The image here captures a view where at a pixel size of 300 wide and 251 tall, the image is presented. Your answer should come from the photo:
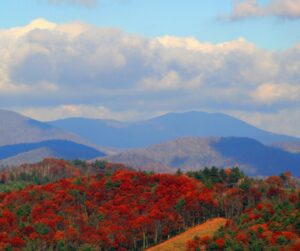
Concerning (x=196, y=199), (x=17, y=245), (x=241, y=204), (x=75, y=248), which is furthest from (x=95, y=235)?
(x=241, y=204)

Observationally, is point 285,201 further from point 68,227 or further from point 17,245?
point 17,245

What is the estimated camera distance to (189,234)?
184000mm

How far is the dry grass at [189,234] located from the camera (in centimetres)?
17312

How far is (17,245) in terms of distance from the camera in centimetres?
17412

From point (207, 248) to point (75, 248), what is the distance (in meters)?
37.2

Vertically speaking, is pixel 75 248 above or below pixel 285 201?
below

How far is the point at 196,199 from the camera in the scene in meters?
197

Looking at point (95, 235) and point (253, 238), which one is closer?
point (253, 238)

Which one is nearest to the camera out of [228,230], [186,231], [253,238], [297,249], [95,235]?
[297,249]

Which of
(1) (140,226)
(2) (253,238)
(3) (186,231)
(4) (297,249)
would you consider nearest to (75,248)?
(1) (140,226)

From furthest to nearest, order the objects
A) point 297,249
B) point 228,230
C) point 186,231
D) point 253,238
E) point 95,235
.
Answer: point 186,231, point 95,235, point 228,230, point 253,238, point 297,249

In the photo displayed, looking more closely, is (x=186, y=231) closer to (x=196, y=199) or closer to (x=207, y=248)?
(x=196, y=199)

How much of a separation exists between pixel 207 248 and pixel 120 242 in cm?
3071

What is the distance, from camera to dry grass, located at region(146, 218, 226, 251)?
173125mm
